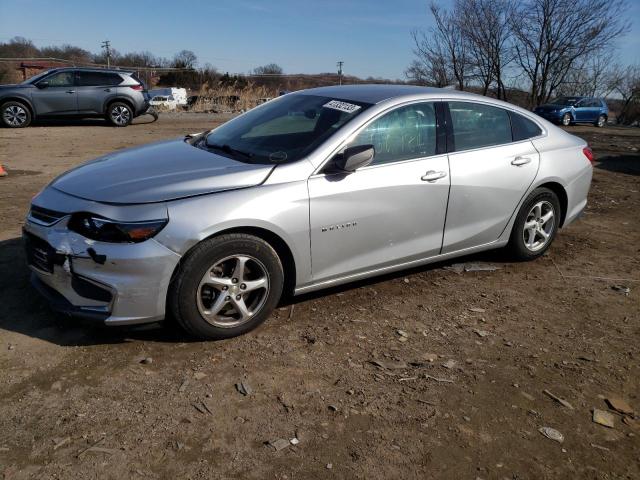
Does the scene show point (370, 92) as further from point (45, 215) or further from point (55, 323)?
point (55, 323)

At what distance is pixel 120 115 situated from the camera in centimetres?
1636

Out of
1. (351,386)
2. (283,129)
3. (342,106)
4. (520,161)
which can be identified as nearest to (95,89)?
(283,129)

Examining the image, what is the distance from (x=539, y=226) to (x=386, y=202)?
1.98 m

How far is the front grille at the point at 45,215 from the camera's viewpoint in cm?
338

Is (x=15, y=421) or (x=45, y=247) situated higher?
(x=45, y=247)

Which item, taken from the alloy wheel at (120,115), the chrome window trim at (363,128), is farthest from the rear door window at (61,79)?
the chrome window trim at (363,128)

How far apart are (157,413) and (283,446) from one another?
2.31ft

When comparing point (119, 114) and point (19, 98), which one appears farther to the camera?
point (119, 114)

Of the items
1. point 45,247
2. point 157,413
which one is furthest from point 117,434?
point 45,247

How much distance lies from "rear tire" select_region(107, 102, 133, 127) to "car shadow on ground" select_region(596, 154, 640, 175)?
12847mm

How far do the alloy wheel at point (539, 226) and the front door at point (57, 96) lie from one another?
1417 centimetres

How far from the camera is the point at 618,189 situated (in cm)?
896

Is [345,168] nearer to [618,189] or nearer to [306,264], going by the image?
[306,264]

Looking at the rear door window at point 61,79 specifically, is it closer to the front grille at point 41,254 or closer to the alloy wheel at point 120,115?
the alloy wheel at point 120,115
